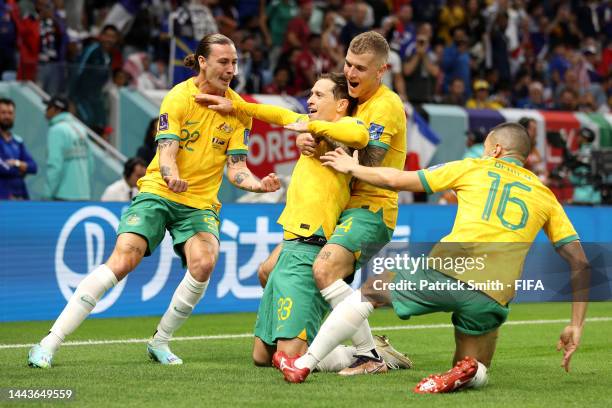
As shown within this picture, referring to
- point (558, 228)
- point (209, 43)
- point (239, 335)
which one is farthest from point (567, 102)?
point (558, 228)

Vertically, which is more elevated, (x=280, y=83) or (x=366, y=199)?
(x=366, y=199)

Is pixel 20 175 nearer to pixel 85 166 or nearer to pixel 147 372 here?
pixel 85 166

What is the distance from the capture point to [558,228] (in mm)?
6906

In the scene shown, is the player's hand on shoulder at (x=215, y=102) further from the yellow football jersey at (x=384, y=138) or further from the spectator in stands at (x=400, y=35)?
the spectator in stands at (x=400, y=35)

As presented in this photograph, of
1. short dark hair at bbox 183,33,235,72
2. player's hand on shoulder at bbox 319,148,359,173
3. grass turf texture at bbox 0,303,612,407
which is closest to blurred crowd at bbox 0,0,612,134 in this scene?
grass turf texture at bbox 0,303,612,407

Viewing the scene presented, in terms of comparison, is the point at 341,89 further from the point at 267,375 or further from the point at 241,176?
the point at 267,375

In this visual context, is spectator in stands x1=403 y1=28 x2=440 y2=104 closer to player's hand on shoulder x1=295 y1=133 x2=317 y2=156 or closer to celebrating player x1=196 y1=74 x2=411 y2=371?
celebrating player x1=196 y1=74 x2=411 y2=371

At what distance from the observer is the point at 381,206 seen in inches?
313

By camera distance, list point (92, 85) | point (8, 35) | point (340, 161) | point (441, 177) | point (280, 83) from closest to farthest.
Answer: point (441, 177) < point (340, 161) < point (92, 85) < point (8, 35) < point (280, 83)

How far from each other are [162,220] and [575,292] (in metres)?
2.90

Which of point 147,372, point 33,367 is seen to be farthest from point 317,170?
point 33,367

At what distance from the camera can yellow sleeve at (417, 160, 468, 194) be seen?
22.5 ft

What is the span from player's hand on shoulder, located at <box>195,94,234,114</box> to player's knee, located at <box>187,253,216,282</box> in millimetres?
1028

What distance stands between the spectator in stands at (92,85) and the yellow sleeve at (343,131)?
808 centimetres
